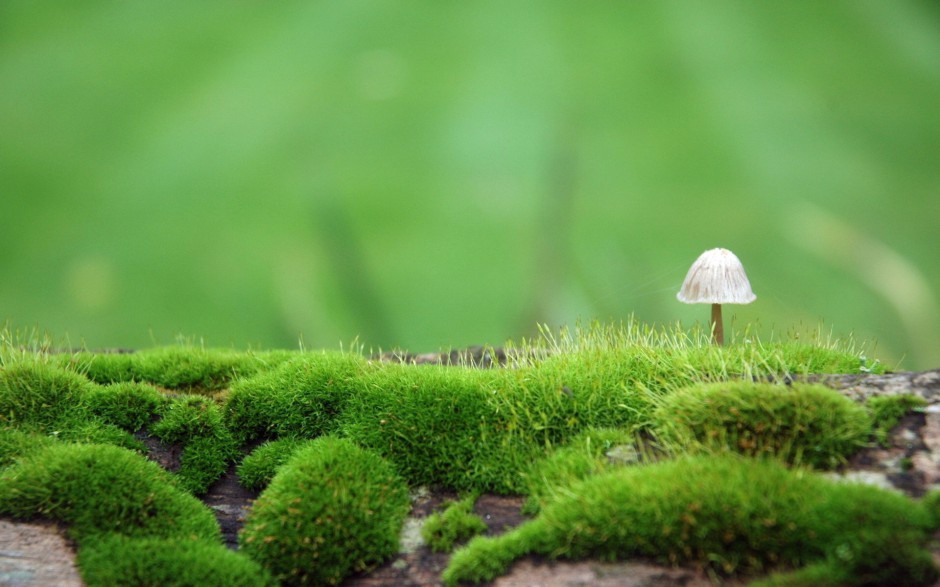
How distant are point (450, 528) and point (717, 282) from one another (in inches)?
60.0

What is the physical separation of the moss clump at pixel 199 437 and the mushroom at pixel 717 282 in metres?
2.10

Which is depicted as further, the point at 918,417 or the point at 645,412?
the point at 645,412

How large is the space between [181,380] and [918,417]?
10.7 ft

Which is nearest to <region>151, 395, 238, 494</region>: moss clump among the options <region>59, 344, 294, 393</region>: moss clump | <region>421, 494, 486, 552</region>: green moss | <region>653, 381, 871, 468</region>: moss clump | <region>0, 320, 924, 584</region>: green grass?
<region>0, 320, 924, 584</region>: green grass

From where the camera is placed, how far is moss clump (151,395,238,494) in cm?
320

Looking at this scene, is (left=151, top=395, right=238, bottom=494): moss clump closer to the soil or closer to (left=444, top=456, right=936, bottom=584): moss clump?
the soil

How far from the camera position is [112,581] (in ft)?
8.30

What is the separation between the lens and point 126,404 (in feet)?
11.2

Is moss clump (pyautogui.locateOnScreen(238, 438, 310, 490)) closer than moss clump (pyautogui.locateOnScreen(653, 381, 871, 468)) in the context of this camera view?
No

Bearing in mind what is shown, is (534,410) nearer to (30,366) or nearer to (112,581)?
(112,581)

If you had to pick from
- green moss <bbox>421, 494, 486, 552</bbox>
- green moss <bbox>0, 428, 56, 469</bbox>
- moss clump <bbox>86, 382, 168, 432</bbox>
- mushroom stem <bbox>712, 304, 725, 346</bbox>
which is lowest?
green moss <bbox>421, 494, 486, 552</bbox>

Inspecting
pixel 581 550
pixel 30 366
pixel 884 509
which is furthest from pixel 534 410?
pixel 30 366

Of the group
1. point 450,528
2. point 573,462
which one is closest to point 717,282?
point 573,462

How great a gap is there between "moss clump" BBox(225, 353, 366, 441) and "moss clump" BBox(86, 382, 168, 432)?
36 centimetres
